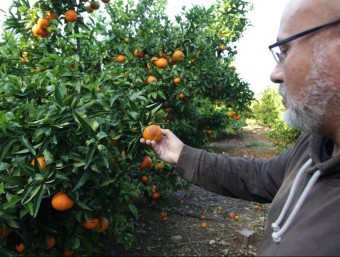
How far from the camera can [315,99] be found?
1.08 m

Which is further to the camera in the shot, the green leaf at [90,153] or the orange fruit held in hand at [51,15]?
the orange fruit held in hand at [51,15]

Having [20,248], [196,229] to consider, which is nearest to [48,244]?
[20,248]

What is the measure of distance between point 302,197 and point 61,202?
1.09 metres

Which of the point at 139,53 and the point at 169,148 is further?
the point at 139,53

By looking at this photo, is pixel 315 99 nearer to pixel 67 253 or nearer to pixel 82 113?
pixel 82 113

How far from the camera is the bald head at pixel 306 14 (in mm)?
1016

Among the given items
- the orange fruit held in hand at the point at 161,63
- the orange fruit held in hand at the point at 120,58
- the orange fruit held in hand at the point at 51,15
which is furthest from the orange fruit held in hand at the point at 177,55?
the orange fruit held in hand at the point at 51,15

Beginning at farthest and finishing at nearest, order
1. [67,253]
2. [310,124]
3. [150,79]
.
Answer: [150,79] → [67,253] → [310,124]

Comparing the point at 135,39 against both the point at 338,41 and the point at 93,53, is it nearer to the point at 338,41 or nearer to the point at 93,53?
the point at 93,53

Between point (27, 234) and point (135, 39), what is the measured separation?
7.22 feet

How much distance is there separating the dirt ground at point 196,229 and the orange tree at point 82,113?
0.58m

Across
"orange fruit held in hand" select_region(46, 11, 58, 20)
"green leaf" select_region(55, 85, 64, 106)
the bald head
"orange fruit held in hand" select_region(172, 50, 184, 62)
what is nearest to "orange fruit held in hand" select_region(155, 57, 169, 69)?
"orange fruit held in hand" select_region(172, 50, 184, 62)

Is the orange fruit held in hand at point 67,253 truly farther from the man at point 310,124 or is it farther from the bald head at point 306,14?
the bald head at point 306,14

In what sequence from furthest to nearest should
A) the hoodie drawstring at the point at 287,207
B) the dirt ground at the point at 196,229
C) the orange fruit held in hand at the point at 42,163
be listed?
the dirt ground at the point at 196,229, the orange fruit held in hand at the point at 42,163, the hoodie drawstring at the point at 287,207
